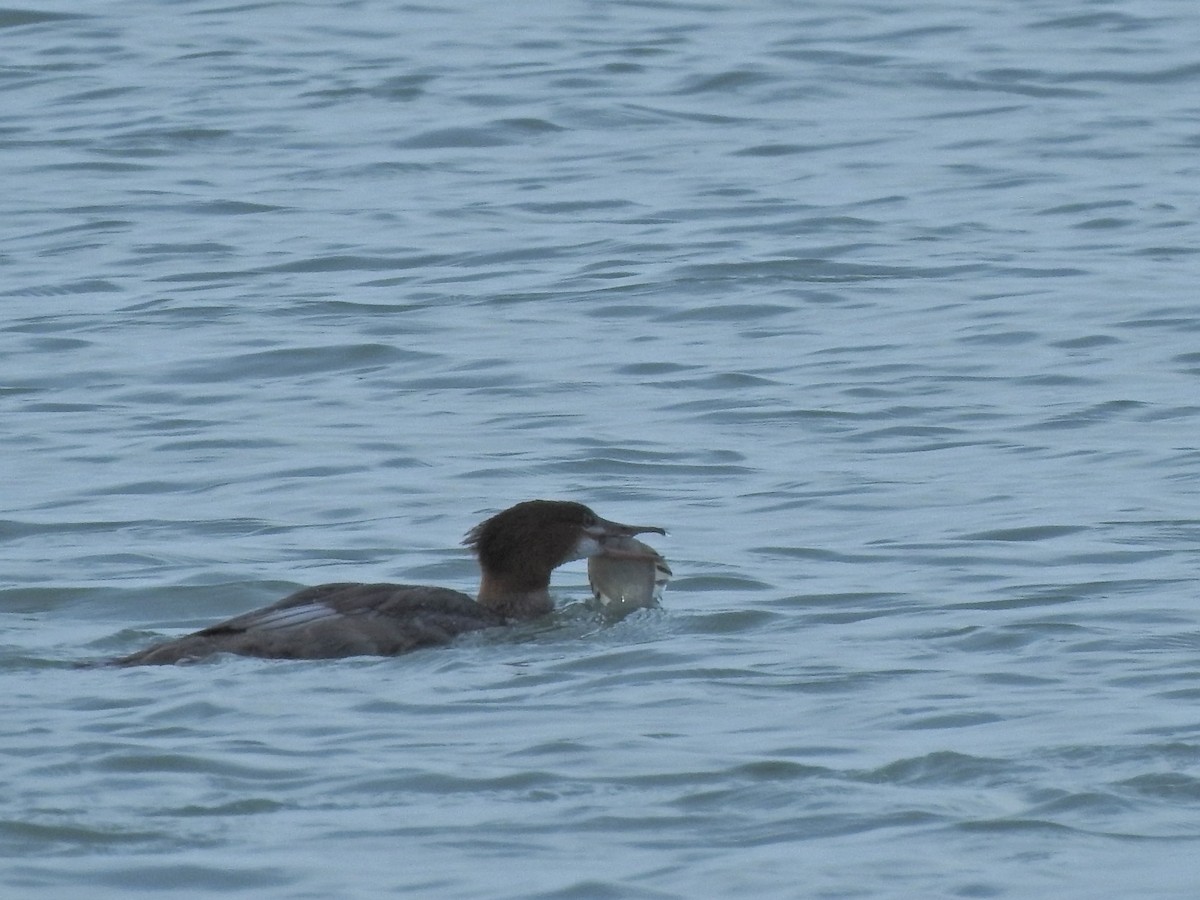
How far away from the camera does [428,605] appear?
9.65 metres

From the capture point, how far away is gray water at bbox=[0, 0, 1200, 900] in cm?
732

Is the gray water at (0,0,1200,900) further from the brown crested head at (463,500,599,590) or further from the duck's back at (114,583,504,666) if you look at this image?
the brown crested head at (463,500,599,590)

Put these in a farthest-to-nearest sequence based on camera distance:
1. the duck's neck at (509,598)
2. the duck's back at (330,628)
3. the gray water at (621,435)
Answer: the duck's neck at (509,598)
the duck's back at (330,628)
the gray water at (621,435)

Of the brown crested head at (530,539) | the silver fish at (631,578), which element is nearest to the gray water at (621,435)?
the silver fish at (631,578)

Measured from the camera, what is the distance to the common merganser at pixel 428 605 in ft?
30.5

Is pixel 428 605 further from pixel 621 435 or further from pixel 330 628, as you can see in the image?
pixel 621 435

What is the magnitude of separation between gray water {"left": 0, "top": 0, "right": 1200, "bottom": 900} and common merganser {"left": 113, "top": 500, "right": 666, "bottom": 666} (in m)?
0.18

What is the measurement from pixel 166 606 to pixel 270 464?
230 centimetres

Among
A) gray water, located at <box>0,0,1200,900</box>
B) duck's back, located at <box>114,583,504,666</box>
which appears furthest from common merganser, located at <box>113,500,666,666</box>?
gray water, located at <box>0,0,1200,900</box>

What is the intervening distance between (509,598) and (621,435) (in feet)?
9.41

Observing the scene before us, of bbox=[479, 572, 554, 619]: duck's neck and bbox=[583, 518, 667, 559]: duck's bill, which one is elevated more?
bbox=[583, 518, 667, 559]: duck's bill

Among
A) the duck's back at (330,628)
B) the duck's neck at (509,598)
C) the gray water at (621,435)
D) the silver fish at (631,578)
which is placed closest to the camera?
the gray water at (621,435)

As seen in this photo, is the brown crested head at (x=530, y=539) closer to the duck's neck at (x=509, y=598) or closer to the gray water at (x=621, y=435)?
the duck's neck at (x=509, y=598)

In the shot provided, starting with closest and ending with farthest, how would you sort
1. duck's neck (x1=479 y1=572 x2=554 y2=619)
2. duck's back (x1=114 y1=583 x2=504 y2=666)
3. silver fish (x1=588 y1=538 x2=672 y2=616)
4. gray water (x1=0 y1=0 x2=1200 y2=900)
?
gray water (x1=0 y1=0 x2=1200 y2=900) < duck's back (x1=114 y1=583 x2=504 y2=666) < silver fish (x1=588 y1=538 x2=672 y2=616) < duck's neck (x1=479 y1=572 x2=554 y2=619)
